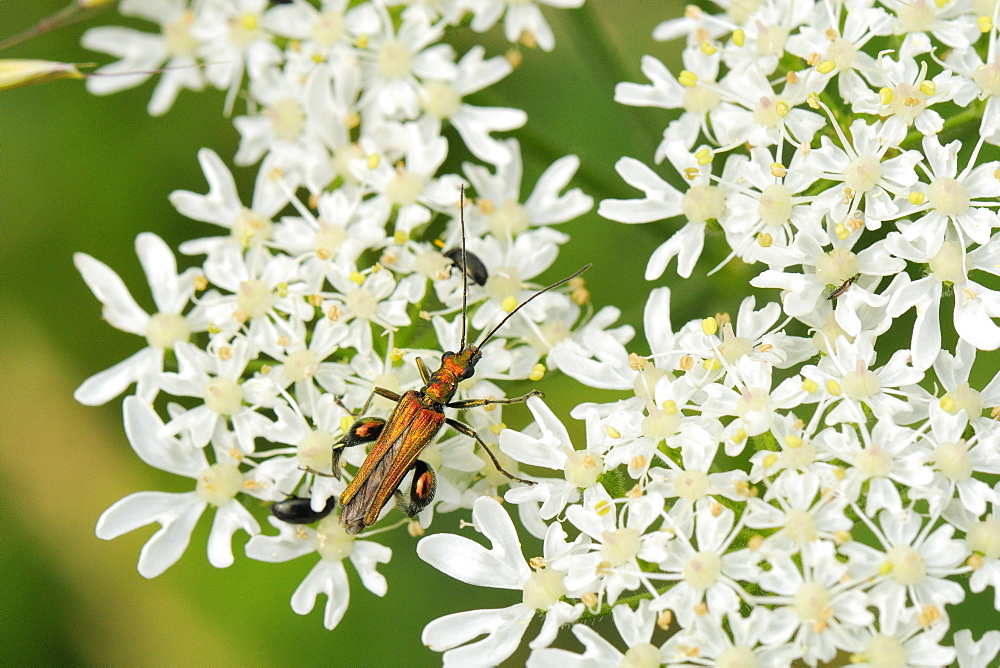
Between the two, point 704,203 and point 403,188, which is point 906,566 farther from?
point 403,188

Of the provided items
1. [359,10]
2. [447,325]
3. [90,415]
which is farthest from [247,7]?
[90,415]

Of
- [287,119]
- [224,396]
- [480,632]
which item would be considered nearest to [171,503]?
[224,396]

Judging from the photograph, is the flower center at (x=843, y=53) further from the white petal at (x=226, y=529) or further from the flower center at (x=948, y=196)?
the white petal at (x=226, y=529)

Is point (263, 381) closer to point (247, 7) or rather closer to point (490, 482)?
point (490, 482)

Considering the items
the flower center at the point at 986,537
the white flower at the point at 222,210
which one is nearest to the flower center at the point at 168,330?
the white flower at the point at 222,210

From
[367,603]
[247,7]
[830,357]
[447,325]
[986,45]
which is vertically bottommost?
[367,603]

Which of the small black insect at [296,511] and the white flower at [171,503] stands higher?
the white flower at [171,503]

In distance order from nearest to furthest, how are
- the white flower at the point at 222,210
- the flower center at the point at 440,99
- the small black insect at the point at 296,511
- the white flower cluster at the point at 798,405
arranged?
the white flower cluster at the point at 798,405, the small black insect at the point at 296,511, the white flower at the point at 222,210, the flower center at the point at 440,99
